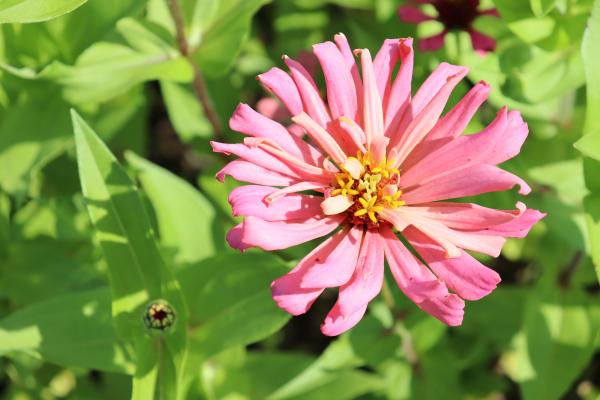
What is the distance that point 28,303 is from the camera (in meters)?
1.96

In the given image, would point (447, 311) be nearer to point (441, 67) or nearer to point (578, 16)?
point (441, 67)

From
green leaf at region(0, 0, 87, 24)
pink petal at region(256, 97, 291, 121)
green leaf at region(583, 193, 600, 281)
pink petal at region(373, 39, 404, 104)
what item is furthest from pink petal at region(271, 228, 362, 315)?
pink petal at region(256, 97, 291, 121)

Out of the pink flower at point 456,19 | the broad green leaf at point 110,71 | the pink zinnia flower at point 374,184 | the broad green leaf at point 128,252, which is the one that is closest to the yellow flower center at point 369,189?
Answer: the pink zinnia flower at point 374,184

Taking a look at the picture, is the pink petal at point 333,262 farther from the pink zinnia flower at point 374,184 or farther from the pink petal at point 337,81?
the pink petal at point 337,81

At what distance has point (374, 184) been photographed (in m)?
1.27

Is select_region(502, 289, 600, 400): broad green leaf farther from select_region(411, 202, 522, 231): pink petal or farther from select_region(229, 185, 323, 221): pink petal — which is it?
select_region(229, 185, 323, 221): pink petal

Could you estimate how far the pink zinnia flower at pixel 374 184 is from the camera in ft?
3.63

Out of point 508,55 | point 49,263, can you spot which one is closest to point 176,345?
point 49,263

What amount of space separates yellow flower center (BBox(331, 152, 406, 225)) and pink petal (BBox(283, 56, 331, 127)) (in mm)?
102

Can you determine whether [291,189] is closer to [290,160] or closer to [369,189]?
[290,160]

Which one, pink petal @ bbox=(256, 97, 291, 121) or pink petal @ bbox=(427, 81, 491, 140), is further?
pink petal @ bbox=(256, 97, 291, 121)

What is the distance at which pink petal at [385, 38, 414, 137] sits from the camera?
1229 millimetres

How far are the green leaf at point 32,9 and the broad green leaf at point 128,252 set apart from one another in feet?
0.69

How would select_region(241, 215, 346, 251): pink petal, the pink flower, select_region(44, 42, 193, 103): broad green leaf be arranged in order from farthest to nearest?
1. select_region(44, 42, 193, 103): broad green leaf
2. the pink flower
3. select_region(241, 215, 346, 251): pink petal
